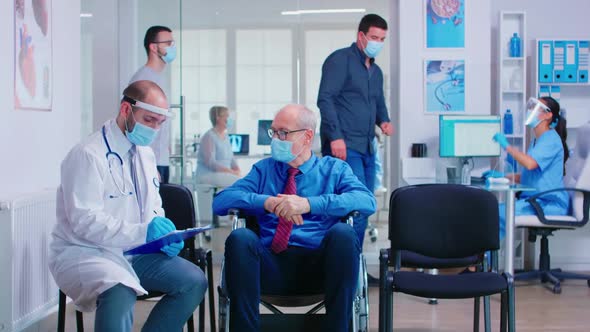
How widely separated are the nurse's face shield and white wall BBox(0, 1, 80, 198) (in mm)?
3135

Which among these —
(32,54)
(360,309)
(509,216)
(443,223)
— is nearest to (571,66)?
(509,216)


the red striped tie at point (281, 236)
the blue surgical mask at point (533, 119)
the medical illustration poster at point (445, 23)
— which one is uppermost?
the medical illustration poster at point (445, 23)

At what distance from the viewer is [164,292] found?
2.95m

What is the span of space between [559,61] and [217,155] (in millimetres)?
2813

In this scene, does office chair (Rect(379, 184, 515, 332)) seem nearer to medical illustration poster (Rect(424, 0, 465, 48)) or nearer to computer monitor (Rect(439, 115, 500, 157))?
computer monitor (Rect(439, 115, 500, 157))

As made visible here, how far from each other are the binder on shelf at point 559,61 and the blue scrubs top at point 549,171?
771 mm

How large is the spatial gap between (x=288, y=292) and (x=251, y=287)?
8.4 inches

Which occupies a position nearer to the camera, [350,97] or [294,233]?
[294,233]

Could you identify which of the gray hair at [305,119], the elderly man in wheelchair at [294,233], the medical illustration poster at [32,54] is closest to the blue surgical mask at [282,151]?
the elderly man in wheelchair at [294,233]

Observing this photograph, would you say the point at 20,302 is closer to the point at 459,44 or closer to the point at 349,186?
the point at 349,186

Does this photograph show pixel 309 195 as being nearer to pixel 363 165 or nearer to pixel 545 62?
pixel 363 165

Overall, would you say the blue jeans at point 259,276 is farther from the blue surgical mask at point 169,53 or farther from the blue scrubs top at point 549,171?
the blue scrubs top at point 549,171

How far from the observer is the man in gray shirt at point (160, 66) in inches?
191

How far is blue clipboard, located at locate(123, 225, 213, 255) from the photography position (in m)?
2.74
